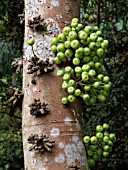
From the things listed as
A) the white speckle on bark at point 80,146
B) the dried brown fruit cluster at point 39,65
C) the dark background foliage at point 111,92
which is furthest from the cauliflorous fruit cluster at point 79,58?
the dark background foliage at point 111,92

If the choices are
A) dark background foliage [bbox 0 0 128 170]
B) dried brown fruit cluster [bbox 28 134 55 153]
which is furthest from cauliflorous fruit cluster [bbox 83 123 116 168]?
dark background foliage [bbox 0 0 128 170]

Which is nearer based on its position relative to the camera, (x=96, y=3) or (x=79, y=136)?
(x=79, y=136)

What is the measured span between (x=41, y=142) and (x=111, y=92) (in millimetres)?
2181

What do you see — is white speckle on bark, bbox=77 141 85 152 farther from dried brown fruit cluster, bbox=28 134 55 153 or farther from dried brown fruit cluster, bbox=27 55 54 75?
dried brown fruit cluster, bbox=27 55 54 75

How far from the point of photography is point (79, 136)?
1.22m

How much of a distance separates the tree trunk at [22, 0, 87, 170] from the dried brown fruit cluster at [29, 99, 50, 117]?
0.5 inches

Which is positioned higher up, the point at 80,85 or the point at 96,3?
the point at 96,3

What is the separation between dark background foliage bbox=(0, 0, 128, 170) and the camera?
3.29 metres

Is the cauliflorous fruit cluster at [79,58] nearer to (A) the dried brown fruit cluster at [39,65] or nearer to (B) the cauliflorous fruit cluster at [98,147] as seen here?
(A) the dried brown fruit cluster at [39,65]

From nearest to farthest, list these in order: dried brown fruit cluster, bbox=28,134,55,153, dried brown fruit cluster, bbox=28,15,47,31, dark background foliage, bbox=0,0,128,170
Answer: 1. dried brown fruit cluster, bbox=28,134,55,153
2. dried brown fruit cluster, bbox=28,15,47,31
3. dark background foliage, bbox=0,0,128,170

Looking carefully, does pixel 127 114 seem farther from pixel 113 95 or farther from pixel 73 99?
pixel 73 99

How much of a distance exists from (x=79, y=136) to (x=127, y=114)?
7.12 ft

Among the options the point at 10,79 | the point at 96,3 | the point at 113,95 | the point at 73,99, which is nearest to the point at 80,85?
the point at 73,99

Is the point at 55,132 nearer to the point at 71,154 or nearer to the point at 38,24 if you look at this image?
the point at 71,154
